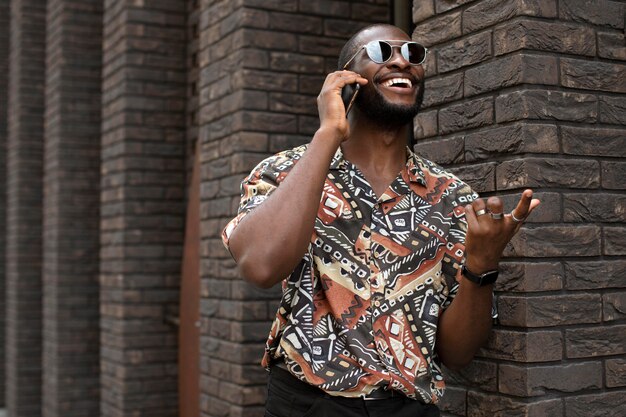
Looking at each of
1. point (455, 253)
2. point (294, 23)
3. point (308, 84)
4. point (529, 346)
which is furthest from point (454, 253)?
point (294, 23)

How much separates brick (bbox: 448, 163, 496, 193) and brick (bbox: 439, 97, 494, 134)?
134mm

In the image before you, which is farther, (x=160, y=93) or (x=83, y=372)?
(x=83, y=372)

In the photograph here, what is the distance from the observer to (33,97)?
8.41m

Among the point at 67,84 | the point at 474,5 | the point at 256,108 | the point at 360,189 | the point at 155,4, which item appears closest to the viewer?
the point at 360,189

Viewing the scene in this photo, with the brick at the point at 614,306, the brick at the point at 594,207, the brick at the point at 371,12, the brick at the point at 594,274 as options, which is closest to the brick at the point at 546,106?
the brick at the point at 594,207

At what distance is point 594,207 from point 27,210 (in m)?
6.65

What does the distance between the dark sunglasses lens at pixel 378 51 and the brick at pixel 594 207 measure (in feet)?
2.41

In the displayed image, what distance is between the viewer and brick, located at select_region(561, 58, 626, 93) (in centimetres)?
272

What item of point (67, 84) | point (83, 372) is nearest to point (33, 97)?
point (67, 84)

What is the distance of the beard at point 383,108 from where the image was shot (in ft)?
7.81

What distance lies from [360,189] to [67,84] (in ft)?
16.7

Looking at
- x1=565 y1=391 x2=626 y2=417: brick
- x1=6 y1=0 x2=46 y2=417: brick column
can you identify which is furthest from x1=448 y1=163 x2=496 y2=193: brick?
x1=6 y1=0 x2=46 y2=417: brick column

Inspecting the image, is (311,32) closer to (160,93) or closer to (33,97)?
(160,93)

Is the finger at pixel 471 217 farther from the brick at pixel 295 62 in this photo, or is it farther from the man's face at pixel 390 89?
the brick at pixel 295 62
